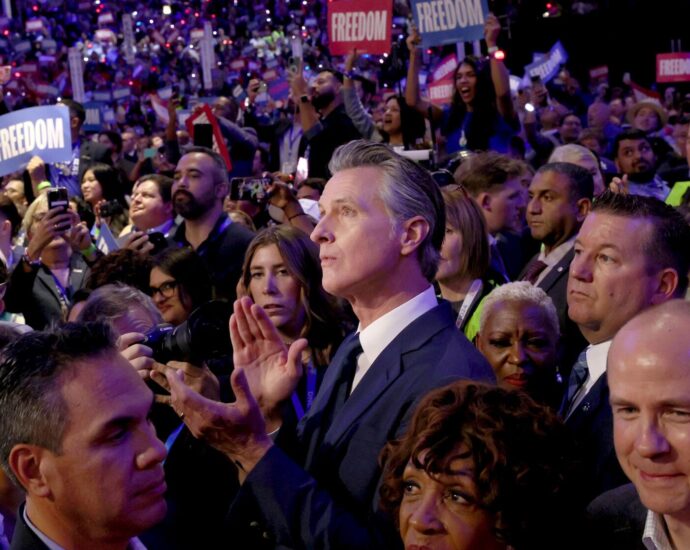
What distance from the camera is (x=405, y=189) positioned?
2895mm

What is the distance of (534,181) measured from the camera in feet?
17.3

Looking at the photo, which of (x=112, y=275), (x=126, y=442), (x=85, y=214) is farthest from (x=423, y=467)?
(x=85, y=214)

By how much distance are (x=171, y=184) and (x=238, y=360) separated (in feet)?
14.0

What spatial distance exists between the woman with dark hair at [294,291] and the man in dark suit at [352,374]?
112 cm

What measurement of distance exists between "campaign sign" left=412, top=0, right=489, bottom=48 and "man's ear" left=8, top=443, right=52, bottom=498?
6601 millimetres

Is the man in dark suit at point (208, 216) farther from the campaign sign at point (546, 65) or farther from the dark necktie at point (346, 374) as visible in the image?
the campaign sign at point (546, 65)

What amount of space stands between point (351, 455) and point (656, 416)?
2.52ft

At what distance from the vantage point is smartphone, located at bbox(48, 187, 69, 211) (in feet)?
18.2

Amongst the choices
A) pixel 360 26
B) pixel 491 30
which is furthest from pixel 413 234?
pixel 360 26

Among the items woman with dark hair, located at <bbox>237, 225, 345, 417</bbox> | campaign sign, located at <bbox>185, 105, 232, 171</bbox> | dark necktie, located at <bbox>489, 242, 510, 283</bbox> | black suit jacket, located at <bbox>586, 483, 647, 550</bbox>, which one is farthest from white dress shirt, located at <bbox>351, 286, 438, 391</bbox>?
campaign sign, located at <bbox>185, 105, 232, 171</bbox>

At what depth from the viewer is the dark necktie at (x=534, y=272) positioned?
16.1 ft

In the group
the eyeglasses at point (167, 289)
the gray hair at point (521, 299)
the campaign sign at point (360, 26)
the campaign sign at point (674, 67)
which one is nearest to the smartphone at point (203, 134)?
the campaign sign at point (360, 26)

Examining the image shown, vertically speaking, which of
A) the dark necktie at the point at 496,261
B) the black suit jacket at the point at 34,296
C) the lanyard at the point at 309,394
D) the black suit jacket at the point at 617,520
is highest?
the black suit jacket at the point at 617,520

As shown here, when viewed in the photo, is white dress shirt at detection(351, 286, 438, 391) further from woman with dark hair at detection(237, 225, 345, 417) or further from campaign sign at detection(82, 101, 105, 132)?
campaign sign at detection(82, 101, 105, 132)
